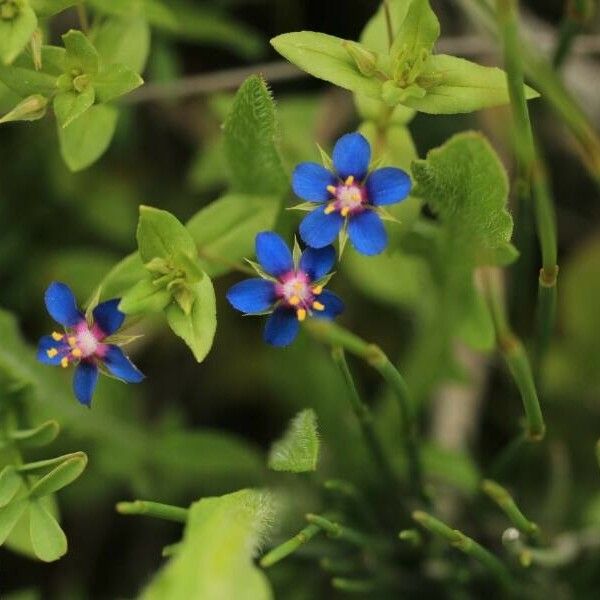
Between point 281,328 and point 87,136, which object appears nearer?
point 281,328

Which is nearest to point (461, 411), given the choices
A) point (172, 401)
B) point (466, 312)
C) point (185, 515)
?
point (466, 312)

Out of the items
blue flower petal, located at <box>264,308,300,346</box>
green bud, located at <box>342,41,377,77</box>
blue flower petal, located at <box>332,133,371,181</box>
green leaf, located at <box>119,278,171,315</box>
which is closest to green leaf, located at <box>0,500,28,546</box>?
green leaf, located at <box>119,278,171,315</box>

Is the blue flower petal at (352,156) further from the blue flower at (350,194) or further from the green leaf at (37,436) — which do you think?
the green leaf at (37,436)

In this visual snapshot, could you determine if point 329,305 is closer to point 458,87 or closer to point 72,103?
point 458,87

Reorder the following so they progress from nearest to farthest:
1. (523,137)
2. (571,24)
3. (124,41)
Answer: (523,137)
(124,41)
(571,24)

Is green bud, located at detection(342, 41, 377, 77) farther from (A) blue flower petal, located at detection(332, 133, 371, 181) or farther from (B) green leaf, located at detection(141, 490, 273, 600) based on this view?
(B) green leaf, located at detection(141, 490, 273, 600)

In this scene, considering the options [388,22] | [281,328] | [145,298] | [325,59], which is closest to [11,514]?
[145,298]

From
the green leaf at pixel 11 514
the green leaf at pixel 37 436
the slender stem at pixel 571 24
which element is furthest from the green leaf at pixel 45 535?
the slender stem at pixel 571 24
